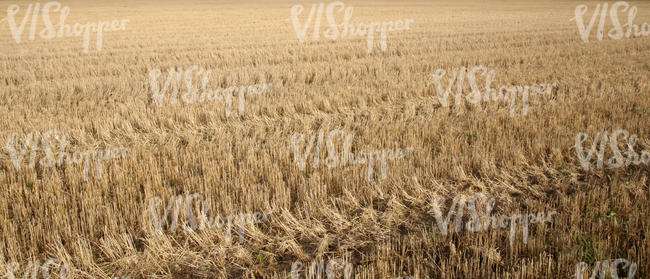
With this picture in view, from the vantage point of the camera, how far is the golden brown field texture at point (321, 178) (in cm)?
320

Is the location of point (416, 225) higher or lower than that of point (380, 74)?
lower

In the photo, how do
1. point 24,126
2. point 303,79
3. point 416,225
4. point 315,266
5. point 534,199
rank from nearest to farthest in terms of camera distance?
point 315,266
point 416,225
point 534,199
point 24,126
point 303,79

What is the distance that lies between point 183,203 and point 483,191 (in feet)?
10.1

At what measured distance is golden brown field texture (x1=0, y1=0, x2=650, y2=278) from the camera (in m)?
3.20

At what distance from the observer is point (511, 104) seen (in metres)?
7.62

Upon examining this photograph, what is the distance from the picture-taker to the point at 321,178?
180 inches

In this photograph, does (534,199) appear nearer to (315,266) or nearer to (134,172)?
(315,266)

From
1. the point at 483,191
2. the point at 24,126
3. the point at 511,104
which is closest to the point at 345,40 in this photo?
the point at 511,104

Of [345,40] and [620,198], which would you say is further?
[345,40]

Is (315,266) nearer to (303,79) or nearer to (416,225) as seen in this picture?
(416,225)

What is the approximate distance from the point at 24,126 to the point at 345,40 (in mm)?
13440

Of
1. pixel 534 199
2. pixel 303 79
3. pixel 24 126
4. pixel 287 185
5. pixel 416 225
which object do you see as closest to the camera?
pixel 416 225

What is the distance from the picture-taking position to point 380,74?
10.7 metres

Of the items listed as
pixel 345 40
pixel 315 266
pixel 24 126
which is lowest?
pixel 315 266
